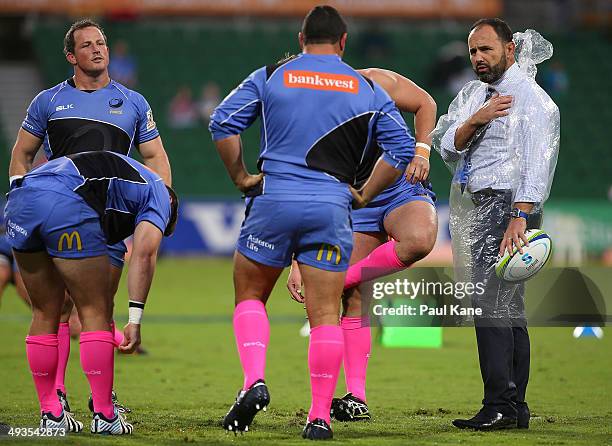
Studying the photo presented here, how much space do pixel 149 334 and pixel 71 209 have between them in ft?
20.5

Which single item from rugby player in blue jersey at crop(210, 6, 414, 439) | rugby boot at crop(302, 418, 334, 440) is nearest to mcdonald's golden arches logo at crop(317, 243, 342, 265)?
rugby player in blue jersey at crop(210, 6, 414, 439)

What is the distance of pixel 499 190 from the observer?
649 cm

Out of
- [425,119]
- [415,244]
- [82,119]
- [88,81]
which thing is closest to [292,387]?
[415,244]

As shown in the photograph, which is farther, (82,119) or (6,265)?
(6,265)

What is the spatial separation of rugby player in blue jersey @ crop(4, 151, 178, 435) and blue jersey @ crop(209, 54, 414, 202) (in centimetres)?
64

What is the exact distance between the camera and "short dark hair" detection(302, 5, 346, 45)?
579 centimetres

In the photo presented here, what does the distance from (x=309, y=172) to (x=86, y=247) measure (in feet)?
4.11

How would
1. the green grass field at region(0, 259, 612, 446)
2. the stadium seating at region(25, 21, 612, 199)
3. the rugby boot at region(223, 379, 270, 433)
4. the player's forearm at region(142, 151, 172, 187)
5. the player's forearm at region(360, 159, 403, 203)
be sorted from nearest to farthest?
the rugby boot at region(223, 379, 270, 433) < the player's forearm at region(360, 159, 403, 203) < the green grass field at region(0, 259, 612, 446) < the player's forearm at region(142, 151, 172, 187) < the stadium seating at region(25, 21, 612, 199)

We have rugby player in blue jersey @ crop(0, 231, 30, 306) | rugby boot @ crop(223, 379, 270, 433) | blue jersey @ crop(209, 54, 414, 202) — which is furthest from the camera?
rugby player in blue jersey @ crop(0, 231, 30, 306)

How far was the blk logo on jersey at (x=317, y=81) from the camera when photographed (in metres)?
5.67

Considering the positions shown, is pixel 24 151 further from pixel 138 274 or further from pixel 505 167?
pixel 505 167

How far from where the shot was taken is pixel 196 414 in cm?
694

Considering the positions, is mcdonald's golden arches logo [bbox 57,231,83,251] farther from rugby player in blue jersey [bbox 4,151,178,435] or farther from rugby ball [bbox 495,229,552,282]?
rugby ball [bbox 495,229,552,282]

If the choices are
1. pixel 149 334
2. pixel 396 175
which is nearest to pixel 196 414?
pixel 396 175
